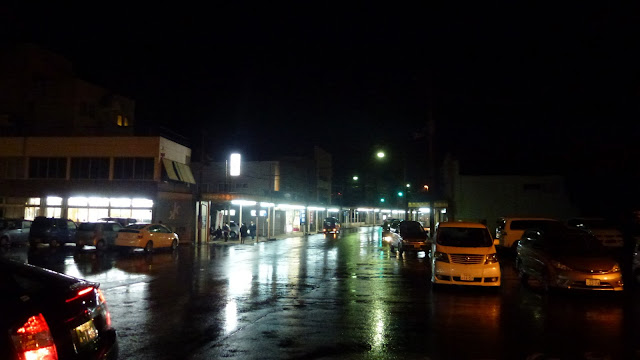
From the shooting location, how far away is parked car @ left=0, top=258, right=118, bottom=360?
12.8 ft

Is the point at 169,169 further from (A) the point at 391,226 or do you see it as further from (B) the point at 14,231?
(A) the point at 391,226

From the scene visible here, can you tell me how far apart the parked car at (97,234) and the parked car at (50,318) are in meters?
22.5

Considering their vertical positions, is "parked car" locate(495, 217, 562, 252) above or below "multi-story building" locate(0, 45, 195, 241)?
below

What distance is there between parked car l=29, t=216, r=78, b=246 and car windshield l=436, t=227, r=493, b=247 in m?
21.7

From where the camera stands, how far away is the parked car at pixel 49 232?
26.6 meters

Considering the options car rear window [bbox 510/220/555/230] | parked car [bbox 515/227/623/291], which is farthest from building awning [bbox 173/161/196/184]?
parked car [bbox 515/227/623/291]

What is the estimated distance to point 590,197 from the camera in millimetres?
34469

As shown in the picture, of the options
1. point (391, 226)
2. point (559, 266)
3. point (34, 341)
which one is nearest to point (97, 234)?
point (391, 226)

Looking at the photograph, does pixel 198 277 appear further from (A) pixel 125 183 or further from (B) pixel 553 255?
(A) pixel 125 183

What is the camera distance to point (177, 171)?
115ft

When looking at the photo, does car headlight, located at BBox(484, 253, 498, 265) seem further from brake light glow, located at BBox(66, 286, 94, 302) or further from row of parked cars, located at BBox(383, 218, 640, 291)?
brake light glow, located at BBox(66, 286, 94, 302)

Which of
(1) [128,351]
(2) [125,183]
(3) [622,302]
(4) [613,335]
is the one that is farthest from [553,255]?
(2) [125,183]

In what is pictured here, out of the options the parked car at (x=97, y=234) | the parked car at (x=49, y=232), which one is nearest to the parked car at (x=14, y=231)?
the parked car at (x=49, y=232)

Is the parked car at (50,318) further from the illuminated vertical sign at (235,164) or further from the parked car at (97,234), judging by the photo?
the illuminated vertical sign at (235,164)
